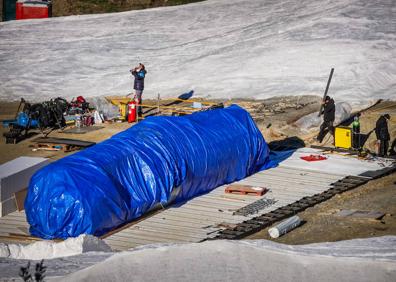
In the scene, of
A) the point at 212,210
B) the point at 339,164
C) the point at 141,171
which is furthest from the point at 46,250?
the point at 339,164

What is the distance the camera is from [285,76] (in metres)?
32.3

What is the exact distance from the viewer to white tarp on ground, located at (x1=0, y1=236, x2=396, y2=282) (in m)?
13.2

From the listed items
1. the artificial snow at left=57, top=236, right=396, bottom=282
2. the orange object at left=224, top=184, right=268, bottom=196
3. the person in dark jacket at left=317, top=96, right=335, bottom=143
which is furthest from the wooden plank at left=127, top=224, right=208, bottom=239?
the person in dark jacket at left=317, top=96, right=335, bottom=143

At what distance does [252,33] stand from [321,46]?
11.6 feet

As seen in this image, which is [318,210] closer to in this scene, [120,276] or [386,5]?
[120,276]

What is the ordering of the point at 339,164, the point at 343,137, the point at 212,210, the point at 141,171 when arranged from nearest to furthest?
the point at 141,171 < the point at 212,210 < the point at 339,164 < the point at 343,137

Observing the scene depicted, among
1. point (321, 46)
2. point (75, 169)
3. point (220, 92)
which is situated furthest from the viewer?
point (321, 46)

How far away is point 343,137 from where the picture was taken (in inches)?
1005

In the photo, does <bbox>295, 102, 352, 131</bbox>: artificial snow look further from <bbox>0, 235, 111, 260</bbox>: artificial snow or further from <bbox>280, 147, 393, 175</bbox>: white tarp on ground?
<bbox>0, 235, 111, 260</bbox>: artificial snow

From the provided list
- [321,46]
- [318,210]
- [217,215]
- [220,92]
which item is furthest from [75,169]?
[321,46]

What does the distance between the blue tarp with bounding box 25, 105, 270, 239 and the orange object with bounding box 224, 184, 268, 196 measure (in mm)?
→ 456

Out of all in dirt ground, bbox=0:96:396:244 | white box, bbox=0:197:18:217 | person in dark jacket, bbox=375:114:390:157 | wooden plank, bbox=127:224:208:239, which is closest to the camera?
dirt ground, bbox=0:96:396:244

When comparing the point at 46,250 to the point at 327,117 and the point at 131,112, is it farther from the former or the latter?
the point at 131,112

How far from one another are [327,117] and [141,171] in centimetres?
788
